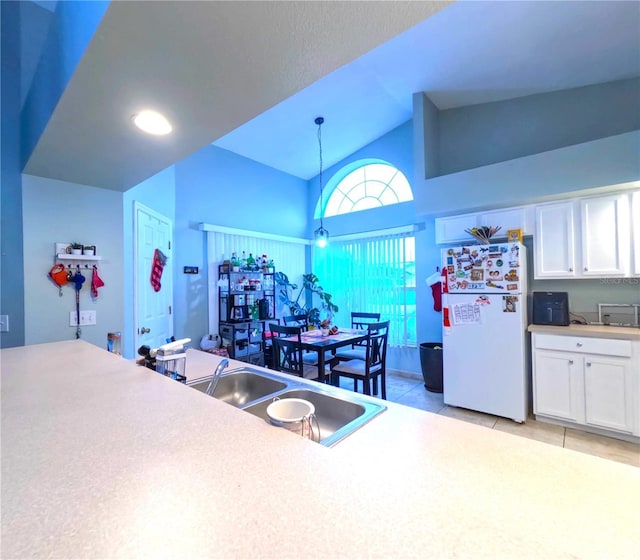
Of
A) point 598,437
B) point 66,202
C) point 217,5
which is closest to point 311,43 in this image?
point 217,5

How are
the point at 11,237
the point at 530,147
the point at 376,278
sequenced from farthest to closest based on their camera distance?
the point at 376,278 < the point at 530,147 < the point at 11,237

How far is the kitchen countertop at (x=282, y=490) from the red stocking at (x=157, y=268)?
2.23 m

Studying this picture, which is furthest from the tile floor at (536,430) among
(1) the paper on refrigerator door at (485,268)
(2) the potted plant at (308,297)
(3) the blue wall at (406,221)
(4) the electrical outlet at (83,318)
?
(4) the electrical outlet at (83,318)

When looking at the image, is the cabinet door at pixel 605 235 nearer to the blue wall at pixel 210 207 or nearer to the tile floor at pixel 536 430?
the tile floor at pixel 536 430

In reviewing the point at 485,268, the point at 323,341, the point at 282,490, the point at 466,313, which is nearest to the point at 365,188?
the point at 485,268

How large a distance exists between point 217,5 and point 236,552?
122 cm

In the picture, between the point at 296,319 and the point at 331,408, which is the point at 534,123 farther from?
the point at 331,408

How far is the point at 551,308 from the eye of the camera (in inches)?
116

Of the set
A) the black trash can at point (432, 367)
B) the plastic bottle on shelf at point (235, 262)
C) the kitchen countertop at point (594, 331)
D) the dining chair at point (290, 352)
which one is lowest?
the black trash can at point (432, 367)

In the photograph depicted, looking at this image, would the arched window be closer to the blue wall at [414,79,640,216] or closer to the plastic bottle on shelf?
the blue wall at [414,79,640,216]

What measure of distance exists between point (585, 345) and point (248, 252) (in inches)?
158

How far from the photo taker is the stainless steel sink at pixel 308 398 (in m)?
1.09

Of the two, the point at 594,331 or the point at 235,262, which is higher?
the point at 235,262

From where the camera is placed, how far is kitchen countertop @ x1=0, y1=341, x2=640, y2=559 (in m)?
0.47
